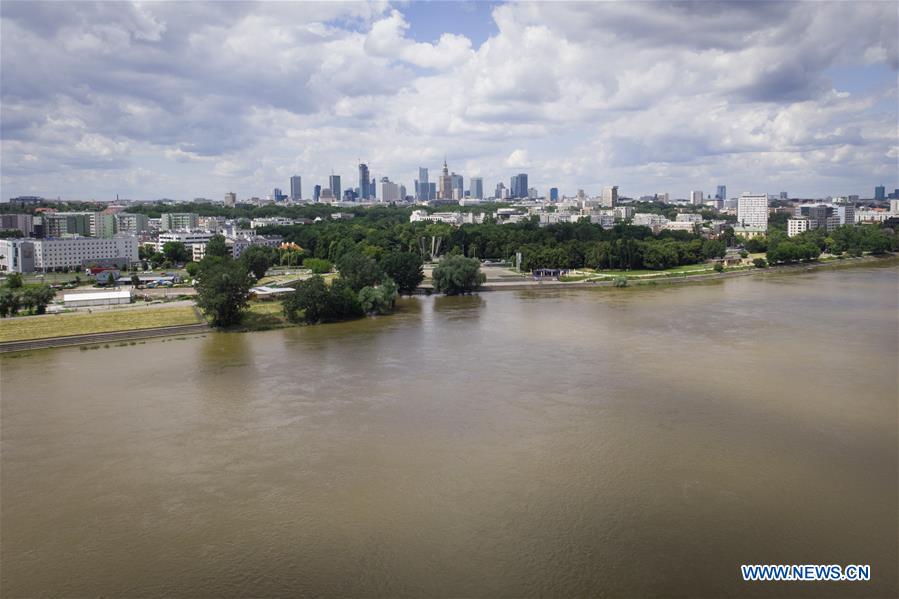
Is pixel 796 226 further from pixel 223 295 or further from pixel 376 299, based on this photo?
pixel 223 295

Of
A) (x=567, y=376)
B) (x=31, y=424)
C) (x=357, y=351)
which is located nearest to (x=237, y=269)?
(x=357, y=351)

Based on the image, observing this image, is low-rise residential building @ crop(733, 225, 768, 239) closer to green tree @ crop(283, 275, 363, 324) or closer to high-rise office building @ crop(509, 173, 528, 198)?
green tree @ crop(283, 275, 363, 324)

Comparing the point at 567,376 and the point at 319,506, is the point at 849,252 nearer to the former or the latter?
the point at 567,376

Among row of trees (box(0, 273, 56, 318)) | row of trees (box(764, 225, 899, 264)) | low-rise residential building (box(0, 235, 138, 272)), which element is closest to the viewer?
row of trees (box(0, 273, 56, 318))

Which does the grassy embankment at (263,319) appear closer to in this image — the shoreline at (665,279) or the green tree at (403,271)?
the green tree at (403,271)

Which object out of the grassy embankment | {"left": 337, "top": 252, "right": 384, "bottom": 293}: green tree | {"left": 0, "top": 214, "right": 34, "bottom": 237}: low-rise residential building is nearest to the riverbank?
{"left": 337, "top": 252, "right": 384, "bottom": 293}: green tree

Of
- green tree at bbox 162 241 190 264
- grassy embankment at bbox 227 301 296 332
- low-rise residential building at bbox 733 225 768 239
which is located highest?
low-rise residential building at bbox 733 225 768 239

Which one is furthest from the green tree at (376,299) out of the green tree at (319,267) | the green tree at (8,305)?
the green tree at (319,267)
